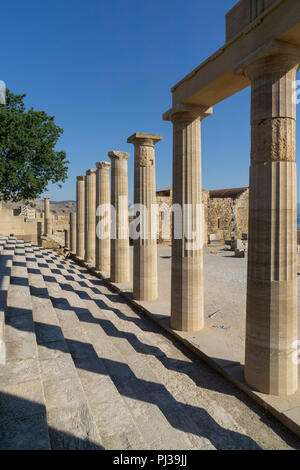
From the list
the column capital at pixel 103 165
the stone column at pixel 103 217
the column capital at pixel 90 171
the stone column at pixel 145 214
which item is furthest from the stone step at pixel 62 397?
the column capital at pixel 90 171

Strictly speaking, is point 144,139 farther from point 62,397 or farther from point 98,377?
point 62,397

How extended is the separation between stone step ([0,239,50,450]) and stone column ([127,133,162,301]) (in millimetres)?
4051

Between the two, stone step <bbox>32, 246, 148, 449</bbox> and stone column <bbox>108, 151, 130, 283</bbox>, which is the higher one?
stone column <bbox>108, 151, 130, 283</bbox>

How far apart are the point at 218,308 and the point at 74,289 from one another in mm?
4866

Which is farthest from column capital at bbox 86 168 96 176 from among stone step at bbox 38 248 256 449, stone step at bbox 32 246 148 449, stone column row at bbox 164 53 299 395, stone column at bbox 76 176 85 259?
stone column row at bbox 164 53 299 395

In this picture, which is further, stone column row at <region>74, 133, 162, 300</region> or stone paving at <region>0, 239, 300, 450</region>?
stone column row at <region>74, 133, 162, 300</region>

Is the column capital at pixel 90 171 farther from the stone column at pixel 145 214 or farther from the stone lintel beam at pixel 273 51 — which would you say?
the stone lintel beam at pixel 273 51

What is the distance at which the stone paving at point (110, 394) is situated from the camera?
301 cm

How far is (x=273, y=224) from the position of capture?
4137 mm

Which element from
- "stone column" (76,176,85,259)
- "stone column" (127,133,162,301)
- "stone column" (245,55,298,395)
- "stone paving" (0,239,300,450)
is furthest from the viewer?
"stone column" (76,176,85,259)

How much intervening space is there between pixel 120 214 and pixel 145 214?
2646 millimetres

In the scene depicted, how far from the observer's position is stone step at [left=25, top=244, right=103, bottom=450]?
285 centimetres

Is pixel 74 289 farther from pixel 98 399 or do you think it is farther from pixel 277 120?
pixel 277 120

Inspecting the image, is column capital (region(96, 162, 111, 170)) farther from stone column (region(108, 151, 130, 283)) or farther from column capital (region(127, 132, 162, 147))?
column capital (region(127, 132, 162, 147))
